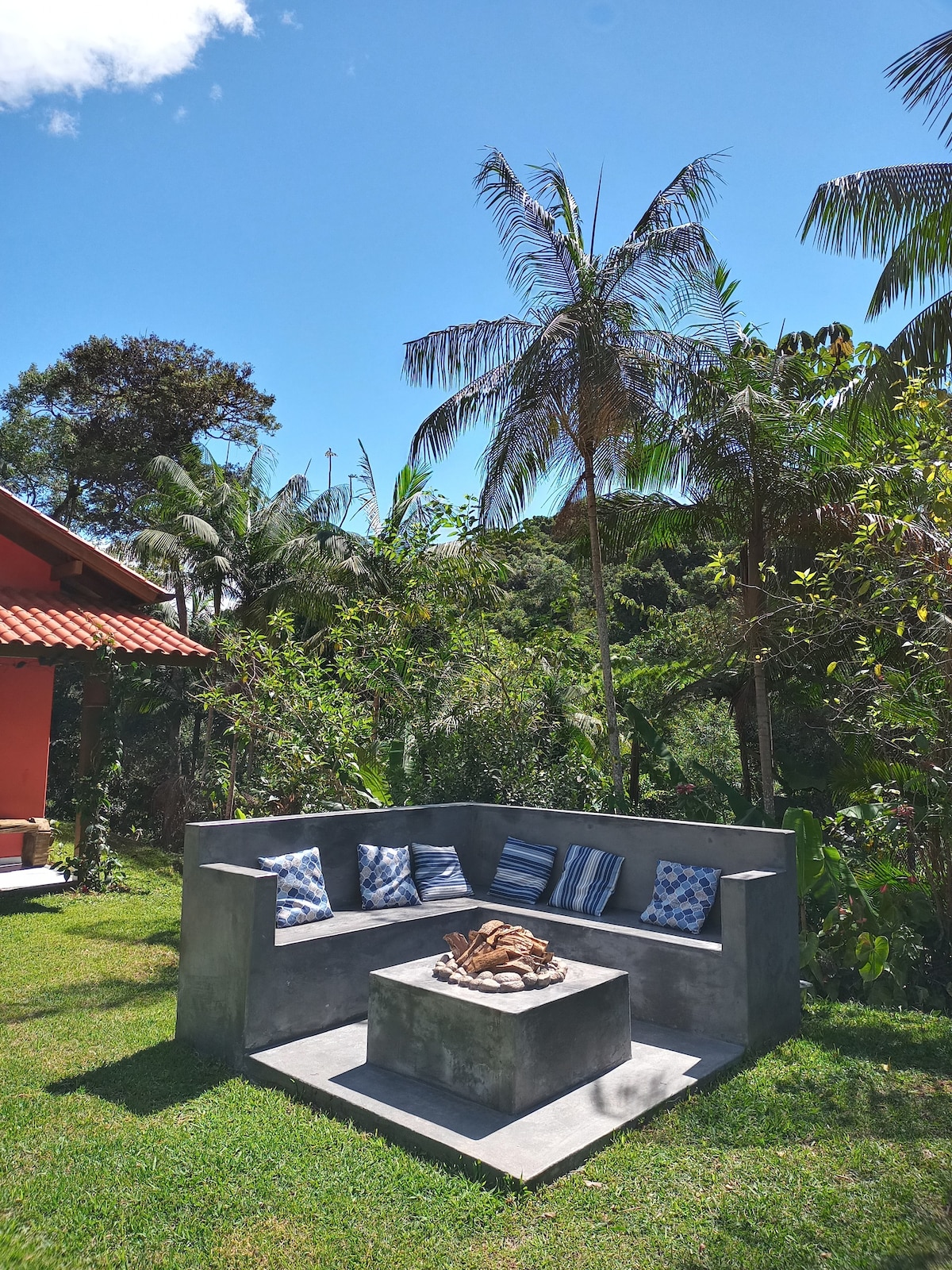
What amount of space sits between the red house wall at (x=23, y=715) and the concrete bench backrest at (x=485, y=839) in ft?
21.7

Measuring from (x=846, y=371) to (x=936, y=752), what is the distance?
323 centimetres

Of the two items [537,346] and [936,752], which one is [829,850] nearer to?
[936,752]

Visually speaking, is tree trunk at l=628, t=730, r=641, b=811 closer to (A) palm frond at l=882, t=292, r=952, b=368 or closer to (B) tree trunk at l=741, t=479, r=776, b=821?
(B) tree trunk at l=741, t=479, r=776, b=821

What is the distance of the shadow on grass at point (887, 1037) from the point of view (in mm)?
5422

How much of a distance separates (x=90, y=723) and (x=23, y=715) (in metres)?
1.57

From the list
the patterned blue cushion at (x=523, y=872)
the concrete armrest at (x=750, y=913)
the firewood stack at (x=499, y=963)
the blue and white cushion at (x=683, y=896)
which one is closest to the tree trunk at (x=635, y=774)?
the patterned blue cushion at (x=523, y=872)

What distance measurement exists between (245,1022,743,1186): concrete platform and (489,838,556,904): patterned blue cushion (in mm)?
1624

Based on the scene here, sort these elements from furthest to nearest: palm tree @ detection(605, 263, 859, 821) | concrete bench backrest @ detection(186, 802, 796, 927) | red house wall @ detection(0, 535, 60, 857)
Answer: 1. red house wall @ detection(0, 535, 60, 857)
2. palm tree @ detection(605, 263, 859, 821)
3. concrete bench backrest @ detection(186, 802, 796, 927)

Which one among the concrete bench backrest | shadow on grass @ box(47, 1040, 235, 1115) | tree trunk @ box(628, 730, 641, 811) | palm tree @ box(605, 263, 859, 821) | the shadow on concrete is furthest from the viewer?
tree trunk @ box(628, 730, 641, 811)

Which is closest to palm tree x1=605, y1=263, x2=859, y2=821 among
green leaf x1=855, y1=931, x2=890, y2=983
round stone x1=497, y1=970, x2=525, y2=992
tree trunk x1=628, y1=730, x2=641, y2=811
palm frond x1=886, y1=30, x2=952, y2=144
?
tree trunk x1=628, y1=730, x2=641, y2=811

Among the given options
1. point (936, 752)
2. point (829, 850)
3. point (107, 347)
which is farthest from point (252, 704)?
point (107, 347)

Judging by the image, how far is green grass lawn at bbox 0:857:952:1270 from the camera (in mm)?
3469

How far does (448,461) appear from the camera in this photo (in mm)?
10289

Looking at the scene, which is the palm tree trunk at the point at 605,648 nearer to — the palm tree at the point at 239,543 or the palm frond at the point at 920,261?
the palm frond at the point at 920,261
